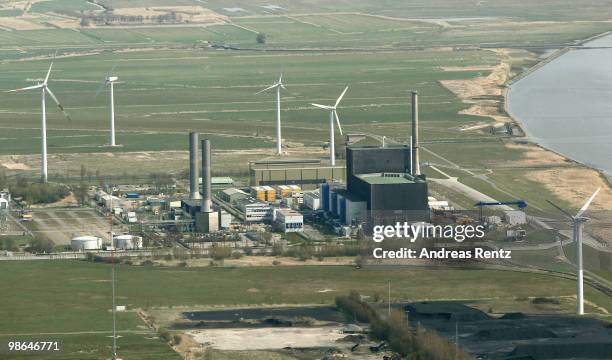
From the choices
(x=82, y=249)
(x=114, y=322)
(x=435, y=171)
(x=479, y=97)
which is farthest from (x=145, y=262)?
(x=479, y=97)

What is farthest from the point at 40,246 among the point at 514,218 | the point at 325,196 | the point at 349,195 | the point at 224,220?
the point at 514,218

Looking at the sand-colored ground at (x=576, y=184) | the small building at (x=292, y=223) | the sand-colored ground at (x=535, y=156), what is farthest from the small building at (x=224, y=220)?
the sand-colored ground at (x=535, y=156)

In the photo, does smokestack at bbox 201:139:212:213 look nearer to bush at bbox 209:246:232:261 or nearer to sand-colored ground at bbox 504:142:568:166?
bush at bbox 209:246:232:261

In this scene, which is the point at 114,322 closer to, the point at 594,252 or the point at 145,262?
the point at 145,262

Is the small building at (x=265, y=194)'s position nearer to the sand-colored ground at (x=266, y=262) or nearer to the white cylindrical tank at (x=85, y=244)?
the white cylindrical tank at (x=85, y=244)

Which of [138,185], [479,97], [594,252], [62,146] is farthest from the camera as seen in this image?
[479,97]

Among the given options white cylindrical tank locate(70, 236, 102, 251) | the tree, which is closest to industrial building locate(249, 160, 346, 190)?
the tree
